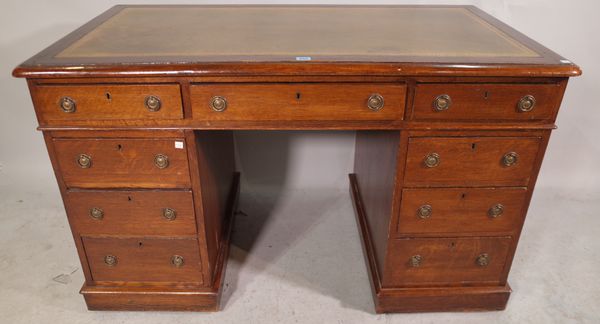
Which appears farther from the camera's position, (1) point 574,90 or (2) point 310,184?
(2) point 310,184

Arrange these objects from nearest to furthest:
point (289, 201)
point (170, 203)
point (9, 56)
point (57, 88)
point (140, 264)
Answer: point (57, 88) → point (170, 203) → point (140, 264) → point (9, 56) → point (289, 201)

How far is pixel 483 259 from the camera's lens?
162cm

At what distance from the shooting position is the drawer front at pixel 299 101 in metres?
1.31

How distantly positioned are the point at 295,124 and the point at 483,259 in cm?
83

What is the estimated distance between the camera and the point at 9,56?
2168 millimetres

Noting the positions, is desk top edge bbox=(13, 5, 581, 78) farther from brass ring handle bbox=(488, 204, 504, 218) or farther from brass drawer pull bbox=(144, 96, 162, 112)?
brass ring handle bbox=(488, 204, 504, 218)

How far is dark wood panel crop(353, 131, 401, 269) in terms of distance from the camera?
152 centimetres

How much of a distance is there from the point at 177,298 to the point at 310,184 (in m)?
1.01

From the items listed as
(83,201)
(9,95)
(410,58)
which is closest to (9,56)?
(9,95)

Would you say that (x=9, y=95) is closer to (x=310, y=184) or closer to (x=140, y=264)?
(x=140, y=264)

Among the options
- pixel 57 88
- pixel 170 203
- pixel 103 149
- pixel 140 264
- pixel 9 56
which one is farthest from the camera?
pixel 9 56

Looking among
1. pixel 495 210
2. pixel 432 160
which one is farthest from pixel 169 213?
pixel 495 210

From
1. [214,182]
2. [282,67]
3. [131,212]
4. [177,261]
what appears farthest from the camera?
[214,182]

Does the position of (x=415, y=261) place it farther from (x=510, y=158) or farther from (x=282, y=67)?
(x=282, y=67)
